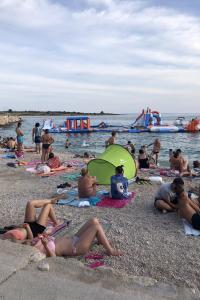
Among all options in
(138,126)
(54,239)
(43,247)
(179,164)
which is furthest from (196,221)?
(138,126)

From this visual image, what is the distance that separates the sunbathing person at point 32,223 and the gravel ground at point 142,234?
0.97 metres

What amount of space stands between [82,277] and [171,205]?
13.4 feet

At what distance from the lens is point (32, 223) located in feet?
17.9

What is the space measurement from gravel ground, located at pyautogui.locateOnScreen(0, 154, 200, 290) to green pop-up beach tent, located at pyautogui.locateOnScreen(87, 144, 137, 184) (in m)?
0.79

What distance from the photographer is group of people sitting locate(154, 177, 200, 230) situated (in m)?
6.34

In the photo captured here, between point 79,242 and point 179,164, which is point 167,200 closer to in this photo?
point 79,242

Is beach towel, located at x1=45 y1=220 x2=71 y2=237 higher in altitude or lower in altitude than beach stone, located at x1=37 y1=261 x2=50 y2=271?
lower

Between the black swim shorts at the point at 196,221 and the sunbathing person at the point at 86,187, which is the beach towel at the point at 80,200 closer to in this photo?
the sunbathing person at the point at 86,187

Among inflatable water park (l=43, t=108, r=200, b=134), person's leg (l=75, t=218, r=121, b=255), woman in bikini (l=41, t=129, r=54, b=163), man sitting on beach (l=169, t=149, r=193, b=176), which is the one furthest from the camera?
inflatable water park (l=43, t=108, r=200, b=134)

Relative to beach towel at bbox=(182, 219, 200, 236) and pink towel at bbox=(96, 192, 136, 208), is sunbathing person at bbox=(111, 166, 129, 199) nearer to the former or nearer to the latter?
pink towel at bbox=(96, 192, 136, 208)

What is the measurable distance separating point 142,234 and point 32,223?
1963 millimetres

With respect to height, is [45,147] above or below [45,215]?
above

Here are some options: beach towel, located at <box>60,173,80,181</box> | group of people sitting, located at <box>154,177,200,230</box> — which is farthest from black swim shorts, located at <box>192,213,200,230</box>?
beach towel, located at <box>60,173,80,181</box>

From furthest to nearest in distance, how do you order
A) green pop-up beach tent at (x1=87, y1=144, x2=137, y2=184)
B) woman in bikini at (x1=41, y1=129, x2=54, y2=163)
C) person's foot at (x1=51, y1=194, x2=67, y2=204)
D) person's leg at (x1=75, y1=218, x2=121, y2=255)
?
woman in bikini at (x1=41, y1=129, x2=54, y2=163) < green pop-up beach tent at (x1=87, y1=144, x2=137, y2=184) < person's foot at (x1=51, y1=194, x2=67, y2=204) < person's leg at (x1=75, y1=218, x2=121, y2=255)
